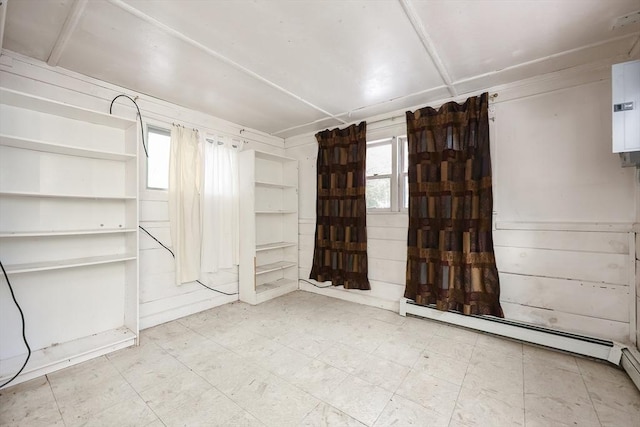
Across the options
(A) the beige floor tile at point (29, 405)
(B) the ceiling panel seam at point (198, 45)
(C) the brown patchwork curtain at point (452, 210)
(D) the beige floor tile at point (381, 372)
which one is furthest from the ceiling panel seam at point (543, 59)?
(A) the beige floor tile at point (29, 405)

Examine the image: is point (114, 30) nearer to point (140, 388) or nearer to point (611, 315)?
point (140, 388)

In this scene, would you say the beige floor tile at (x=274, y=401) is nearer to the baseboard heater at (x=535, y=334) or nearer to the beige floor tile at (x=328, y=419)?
the beige floor tile at (x=328, y=419)

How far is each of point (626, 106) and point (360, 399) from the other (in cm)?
248

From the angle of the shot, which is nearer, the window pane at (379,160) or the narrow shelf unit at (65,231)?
the narrow shelf unit at (65,231)

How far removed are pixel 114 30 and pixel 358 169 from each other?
2.59 metres

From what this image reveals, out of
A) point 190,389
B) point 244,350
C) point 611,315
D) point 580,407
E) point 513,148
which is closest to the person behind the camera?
point 580,407

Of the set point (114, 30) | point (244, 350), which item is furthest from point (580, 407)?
point (114, 30)

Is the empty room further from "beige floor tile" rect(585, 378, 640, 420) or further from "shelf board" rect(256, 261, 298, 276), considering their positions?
"shelf board" rect(256, 261, 298, 276)

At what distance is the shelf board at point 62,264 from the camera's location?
1834 millimetres

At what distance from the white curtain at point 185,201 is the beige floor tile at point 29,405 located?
1.27 m

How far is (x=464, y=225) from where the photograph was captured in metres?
2.57

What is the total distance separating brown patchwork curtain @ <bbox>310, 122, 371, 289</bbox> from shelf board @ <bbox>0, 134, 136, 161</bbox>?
2.26 metres

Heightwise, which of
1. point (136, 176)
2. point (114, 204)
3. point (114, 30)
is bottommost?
point (114, 204)

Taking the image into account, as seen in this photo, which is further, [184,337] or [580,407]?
[184,337]
